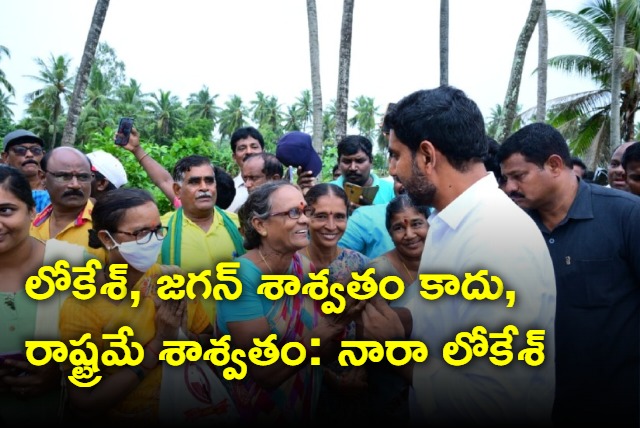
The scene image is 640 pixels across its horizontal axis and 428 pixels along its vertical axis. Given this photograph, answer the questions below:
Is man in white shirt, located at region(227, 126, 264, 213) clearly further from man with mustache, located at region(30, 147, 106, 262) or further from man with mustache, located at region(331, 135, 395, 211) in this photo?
man with mustache, located at region(30, 147, 106, 262)

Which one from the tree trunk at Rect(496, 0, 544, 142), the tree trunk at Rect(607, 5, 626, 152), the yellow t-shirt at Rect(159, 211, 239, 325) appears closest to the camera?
the yellow t-shirt at Rect(159, 211, 239, 325)

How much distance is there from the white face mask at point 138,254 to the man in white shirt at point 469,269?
4.66 feet

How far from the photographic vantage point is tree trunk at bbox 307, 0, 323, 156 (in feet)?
38.1

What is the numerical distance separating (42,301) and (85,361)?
0.38 metres

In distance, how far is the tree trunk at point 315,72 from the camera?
1162cm

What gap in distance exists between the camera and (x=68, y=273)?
258 centimetres

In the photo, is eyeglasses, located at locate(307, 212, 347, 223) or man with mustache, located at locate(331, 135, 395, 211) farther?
man with mustache, located at locate(331, 135, 395, 211)

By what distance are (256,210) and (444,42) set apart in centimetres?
1163

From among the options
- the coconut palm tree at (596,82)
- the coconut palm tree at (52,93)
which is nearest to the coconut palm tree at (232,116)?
the coconut palm tree at (52,93)

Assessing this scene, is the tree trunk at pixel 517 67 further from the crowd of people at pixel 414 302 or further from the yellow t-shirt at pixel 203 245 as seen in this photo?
the crowd of people at pixel 414 302

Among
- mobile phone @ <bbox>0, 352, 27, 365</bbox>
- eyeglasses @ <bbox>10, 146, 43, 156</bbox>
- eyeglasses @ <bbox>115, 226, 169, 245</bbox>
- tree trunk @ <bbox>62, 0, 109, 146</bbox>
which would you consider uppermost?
tree trunk @ <bbox>62, 0, 109, 146</bbox>

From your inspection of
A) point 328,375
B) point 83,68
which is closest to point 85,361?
point 328,375

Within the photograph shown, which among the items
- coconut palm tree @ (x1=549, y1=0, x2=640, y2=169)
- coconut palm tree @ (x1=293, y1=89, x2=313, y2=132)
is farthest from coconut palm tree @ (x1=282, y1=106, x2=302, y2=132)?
coconut palm tree @ (x1=549, y1=0, x2=640, y2=169)

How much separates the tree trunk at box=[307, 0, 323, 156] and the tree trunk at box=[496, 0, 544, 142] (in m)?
3.87
